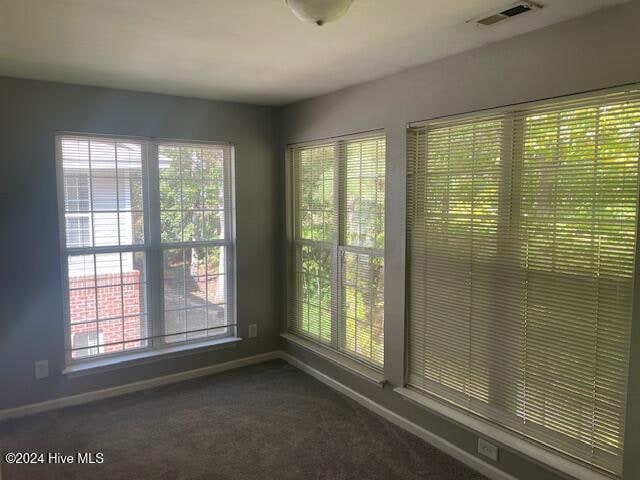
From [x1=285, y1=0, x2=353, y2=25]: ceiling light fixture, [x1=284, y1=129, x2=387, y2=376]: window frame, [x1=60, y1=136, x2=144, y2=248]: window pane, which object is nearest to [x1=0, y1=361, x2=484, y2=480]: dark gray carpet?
[x1=284, y1=129, x2=387, y2=376]: window frame

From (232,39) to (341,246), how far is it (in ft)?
5.81

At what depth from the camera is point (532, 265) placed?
2330 mm

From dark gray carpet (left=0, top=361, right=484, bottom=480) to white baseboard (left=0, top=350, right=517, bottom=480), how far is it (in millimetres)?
52

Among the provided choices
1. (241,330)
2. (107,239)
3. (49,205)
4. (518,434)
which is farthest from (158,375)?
(518,434)

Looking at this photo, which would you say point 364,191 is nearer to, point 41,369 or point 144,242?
point 144,242

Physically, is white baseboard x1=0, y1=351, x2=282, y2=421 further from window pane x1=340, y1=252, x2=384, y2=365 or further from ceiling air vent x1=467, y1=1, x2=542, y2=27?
ceiling air vent x1=467, y1=1, x2=542, y2=27

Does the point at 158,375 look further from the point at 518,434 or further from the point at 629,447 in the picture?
the point at 629,447

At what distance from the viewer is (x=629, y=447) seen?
198 centimetres

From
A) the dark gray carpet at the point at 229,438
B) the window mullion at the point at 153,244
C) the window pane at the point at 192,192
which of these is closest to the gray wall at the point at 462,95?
the dark gray carpet at the point at 229,438

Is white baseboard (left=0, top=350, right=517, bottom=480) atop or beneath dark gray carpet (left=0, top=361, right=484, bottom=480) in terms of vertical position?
atop

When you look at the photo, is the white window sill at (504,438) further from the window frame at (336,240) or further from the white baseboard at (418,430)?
the window frame at (336,240)

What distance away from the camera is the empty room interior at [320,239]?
81.6 inches

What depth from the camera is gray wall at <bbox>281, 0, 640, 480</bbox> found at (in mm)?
1970

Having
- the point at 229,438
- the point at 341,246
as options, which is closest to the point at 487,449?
the point at 229,438
